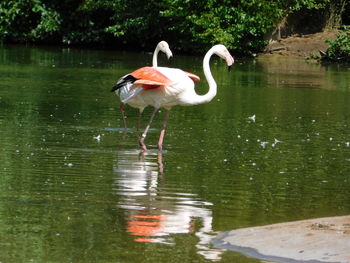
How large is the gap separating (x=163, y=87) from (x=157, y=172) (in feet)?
6.72

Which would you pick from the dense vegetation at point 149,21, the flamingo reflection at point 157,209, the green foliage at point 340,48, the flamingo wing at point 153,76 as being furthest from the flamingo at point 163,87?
the dense vegetation at point 149,21

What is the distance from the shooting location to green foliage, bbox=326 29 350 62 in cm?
3114

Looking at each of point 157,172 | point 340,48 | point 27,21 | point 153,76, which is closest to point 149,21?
point 27,21

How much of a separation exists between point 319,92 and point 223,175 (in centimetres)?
1085

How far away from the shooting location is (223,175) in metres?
10.6

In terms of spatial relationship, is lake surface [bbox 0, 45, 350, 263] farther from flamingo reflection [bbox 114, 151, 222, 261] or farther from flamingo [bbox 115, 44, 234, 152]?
flamingo [bbox 115, 44, 234, 152]

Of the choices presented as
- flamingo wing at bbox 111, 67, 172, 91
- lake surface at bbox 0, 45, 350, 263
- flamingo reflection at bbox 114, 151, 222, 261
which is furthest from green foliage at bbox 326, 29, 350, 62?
flamingo reflection at bbox 114, 151, 222, 261

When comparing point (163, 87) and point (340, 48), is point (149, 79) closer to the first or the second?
point (163, 87)

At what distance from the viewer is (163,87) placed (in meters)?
12.5

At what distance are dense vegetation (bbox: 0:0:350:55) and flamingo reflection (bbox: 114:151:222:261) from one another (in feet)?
71.0

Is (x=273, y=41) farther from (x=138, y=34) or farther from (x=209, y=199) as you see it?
(x=209, y=199)

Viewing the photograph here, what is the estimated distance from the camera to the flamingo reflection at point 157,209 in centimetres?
766

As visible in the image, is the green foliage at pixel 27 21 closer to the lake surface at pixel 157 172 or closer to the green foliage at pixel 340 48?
the green foliage at pixel 340 48

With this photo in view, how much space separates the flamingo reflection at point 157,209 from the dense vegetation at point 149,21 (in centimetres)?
2165
